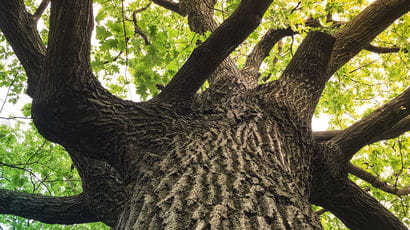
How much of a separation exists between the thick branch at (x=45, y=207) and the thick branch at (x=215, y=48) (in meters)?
1.65

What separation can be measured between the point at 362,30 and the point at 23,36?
12.9 feet

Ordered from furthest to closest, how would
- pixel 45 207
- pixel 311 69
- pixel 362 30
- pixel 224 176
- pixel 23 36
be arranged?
1. pixel 362 30
2. pixel 311 69
3. pixel 45 207
4. pixel 23 36
5. pixel 224 176

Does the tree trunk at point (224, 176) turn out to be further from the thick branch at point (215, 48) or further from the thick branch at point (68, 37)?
the thick branch at point (68, 37)

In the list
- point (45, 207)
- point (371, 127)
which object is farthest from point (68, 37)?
point (371, 127)

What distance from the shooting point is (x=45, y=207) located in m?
3.00

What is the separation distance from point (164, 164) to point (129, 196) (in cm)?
34

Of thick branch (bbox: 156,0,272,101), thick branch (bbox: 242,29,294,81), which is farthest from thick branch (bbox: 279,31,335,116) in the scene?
thick branch (bbox: 242,29,294,81)

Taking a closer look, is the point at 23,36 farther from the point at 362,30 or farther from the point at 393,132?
the point at 393,132

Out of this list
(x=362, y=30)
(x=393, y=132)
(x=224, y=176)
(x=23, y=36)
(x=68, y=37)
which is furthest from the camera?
(x=393, y=132)

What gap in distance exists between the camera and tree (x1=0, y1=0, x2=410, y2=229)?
5.07 feet

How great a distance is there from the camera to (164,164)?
78.0 inches

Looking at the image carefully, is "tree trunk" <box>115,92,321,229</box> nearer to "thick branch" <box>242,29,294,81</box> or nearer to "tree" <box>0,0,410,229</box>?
"tree" <box>0,0,410,229</box>

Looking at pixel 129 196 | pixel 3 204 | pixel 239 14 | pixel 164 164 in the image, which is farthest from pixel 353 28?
pixel 3 204

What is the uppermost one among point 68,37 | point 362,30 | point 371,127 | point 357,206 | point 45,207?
point 362,30
